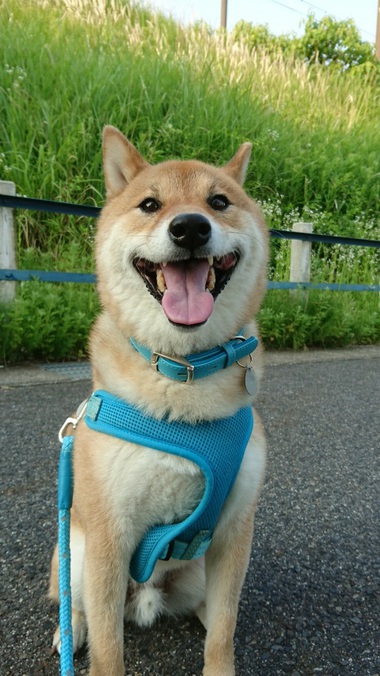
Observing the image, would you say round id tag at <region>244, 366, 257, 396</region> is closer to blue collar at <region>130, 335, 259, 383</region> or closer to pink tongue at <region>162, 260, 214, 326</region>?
blue collar at <region>130, 335, 259, 383</region>

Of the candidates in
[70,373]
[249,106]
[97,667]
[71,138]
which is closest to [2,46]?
[71,138]

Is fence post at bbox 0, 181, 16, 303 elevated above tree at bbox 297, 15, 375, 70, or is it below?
below

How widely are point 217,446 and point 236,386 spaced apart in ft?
0.76

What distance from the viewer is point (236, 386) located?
5.71 ft

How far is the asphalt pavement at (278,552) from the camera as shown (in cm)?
177

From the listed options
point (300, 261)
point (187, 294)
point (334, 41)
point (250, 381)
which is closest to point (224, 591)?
point (250, 381)

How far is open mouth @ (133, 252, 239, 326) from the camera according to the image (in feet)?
5.34

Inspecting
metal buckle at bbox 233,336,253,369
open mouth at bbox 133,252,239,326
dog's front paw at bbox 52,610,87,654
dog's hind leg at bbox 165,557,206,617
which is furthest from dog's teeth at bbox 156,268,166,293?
dog's front paw at bbox 52,610,87,654

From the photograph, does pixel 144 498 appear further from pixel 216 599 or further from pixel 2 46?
pixel 2 46

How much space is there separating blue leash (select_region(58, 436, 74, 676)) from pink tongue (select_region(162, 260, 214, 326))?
2.01ft

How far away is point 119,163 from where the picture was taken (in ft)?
7.09

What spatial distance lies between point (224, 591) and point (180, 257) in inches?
41.5

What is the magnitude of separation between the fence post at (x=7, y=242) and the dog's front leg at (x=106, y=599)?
378cm

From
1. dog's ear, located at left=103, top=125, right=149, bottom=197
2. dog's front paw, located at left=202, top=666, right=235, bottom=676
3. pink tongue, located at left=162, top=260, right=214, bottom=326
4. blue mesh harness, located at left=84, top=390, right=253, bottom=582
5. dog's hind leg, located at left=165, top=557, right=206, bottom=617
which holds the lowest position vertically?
dog's front paw, located at left=202, top=666, right=235, bottom=676
